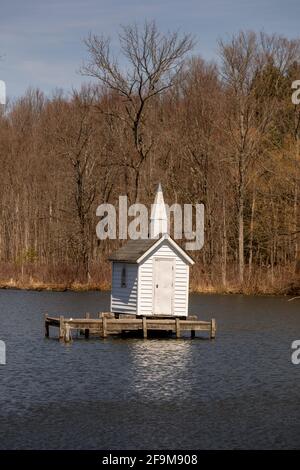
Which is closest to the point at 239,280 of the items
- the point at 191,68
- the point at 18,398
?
the point at 191,68

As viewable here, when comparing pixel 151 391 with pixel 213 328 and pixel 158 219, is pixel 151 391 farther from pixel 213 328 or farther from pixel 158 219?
pixel 158 219

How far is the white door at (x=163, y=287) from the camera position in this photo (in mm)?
43625

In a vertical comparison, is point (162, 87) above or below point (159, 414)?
above

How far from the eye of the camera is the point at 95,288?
73.4m

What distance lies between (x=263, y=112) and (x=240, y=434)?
58906 millimetres

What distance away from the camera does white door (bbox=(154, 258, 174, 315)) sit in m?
43.6

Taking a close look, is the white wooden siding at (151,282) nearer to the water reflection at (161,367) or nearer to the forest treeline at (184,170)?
Answer: the water reflection at (161,367)

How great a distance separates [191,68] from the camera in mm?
93312

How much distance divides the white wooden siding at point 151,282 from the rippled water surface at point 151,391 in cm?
175

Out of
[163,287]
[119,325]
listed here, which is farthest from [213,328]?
[119,325]

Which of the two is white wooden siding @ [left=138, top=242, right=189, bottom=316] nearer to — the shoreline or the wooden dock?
the wooden dock

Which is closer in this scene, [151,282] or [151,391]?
[151,391]

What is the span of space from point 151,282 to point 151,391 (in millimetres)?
14121
